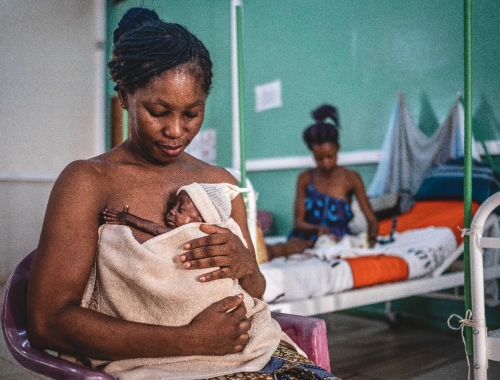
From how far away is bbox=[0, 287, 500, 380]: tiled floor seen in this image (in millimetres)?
2449

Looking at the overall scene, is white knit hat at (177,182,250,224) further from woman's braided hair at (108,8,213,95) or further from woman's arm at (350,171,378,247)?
woman's arm at (350,171,378,247)

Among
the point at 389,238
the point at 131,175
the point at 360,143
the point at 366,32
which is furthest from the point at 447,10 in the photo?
the point at 131,175

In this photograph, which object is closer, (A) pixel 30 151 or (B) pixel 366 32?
(B) pixel 366 32

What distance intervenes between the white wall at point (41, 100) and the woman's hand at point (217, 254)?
4.53 m

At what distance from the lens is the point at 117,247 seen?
3.16ft

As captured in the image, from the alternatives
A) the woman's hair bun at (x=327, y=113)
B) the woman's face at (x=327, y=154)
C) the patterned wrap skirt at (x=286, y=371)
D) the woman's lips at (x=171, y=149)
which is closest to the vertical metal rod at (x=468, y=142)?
the patterned wrap skirt at (x=286, y=371)

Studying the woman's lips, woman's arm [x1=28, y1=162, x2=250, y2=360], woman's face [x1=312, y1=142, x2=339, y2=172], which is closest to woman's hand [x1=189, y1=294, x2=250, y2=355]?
woman's arm [x1=28, y1=162, x2=250, y2=360]

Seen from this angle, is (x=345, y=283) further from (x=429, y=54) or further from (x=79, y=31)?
(x=79, y=31)

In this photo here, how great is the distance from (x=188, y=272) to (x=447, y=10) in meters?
3.11

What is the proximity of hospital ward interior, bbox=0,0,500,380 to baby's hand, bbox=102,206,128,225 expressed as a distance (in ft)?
0.88

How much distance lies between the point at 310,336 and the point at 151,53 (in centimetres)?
70

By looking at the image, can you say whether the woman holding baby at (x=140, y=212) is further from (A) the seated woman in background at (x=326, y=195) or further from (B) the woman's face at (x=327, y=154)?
(B) the woman's face at (x=327, y=154)

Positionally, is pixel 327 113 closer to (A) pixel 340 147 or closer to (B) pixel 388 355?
(A) pixel 340 147

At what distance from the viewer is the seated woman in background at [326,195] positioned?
3.29 metres
